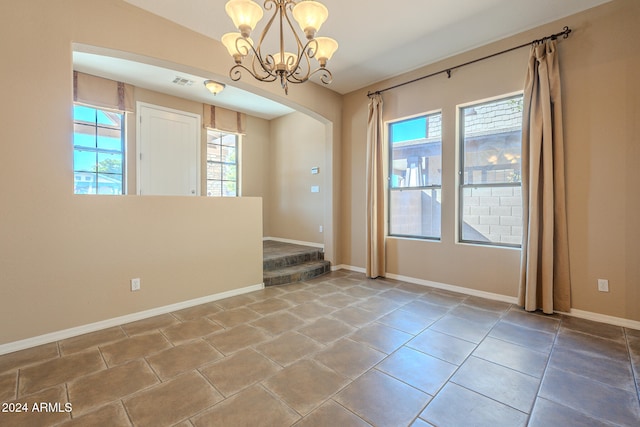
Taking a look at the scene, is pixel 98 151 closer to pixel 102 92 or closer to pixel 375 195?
pixel 102 92

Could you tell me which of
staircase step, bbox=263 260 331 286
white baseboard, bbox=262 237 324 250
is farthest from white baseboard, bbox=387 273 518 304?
white baseboard, bbox=262 237 324 250

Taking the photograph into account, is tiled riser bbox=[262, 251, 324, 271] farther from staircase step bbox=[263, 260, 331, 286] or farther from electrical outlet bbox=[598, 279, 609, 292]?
electrical outlet bbox=[598, 279, 609, 292]

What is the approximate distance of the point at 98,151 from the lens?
4.68 meters

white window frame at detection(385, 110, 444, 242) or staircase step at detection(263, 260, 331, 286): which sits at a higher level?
white window frame at detection(385, 110, 444, 242)

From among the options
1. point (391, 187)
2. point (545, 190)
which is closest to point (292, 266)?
point (391, 187)

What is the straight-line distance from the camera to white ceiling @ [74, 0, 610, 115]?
2.71 meters

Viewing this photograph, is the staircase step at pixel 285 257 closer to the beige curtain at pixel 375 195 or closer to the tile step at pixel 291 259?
the tile step at pixel 291 259

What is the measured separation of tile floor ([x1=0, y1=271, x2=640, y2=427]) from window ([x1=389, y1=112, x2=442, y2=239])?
146cm

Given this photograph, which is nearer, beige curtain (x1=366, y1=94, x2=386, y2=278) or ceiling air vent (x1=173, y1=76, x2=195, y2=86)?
beige curtain (x1=366, y1=94, x2=386, y2=278)

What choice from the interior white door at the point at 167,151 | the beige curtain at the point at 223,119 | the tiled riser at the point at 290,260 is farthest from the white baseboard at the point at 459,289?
the beige curtain at the point at 223,119

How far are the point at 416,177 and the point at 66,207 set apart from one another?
4.09 meters

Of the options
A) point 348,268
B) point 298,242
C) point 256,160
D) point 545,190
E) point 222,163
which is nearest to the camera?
point 545,190

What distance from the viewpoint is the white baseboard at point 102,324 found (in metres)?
2.29

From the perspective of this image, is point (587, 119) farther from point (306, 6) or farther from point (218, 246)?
point (218, 246)
